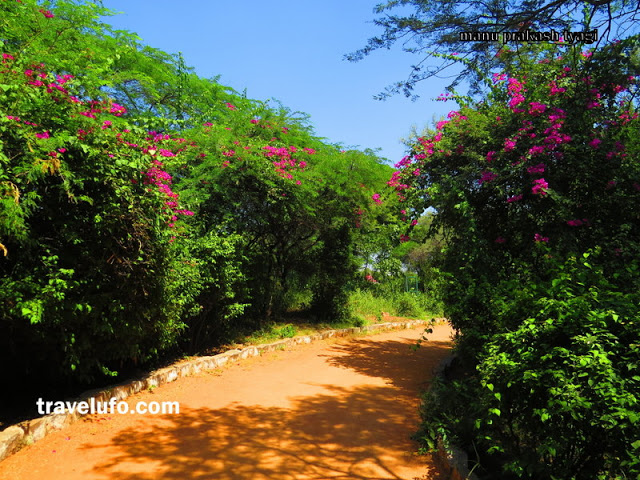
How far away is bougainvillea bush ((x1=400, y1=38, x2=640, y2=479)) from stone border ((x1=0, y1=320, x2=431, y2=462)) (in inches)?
161

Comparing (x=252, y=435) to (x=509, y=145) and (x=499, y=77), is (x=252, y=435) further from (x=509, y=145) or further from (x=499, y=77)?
(x=499, y=77)

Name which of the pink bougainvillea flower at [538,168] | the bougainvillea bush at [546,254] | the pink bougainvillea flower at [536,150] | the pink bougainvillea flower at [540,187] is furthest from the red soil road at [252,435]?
the pink bougainvillea flower at [536,150]

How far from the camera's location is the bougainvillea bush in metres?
2.58

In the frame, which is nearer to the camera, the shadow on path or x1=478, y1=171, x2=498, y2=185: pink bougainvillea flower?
the shadow on path

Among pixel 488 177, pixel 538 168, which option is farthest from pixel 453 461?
pixel 488 177

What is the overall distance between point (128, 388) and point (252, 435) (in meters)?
2.16

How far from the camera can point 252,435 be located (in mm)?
4789

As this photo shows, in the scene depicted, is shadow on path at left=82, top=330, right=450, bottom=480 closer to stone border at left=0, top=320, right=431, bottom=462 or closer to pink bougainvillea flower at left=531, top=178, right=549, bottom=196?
stone border at left=0, top=320, right=431, bottom=462

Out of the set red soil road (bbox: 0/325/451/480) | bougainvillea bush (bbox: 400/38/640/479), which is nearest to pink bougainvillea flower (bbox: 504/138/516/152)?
bougainvillea bush (bbox: 400/38/640/479)

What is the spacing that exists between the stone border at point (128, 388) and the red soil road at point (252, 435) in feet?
0.31

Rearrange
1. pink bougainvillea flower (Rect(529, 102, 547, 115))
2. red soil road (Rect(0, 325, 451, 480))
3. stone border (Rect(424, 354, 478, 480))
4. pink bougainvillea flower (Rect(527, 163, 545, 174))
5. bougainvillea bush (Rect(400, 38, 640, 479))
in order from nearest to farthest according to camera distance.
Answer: bougainvillea bush (Rect(400, 38, 640, 479)) < stone border (Rect(424, 354, 478, 480)) < red soil road (Rect(0, 325, 451, 480)) < pink bougainvillea flower (Rect(527, 163, 545, 174)) < pink bougainvillea flower (Rect(529, 102, 547, 115))

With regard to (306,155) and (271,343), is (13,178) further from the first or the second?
(306,155)

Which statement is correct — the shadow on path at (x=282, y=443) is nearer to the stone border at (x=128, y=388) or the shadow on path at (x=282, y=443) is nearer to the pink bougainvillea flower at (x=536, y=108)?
the stone border at (x=128, y=388)

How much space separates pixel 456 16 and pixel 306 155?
21.5 feet
